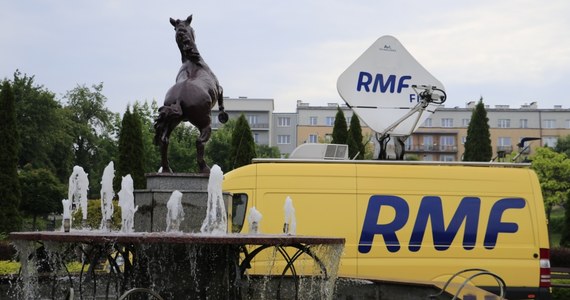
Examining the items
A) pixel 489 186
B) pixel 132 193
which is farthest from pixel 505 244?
pixel 132 193

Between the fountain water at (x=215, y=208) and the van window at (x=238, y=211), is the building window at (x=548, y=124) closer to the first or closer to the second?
the van window at (x=238, y=211)

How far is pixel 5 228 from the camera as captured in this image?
26438 millimetres

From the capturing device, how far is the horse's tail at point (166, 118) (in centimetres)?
762

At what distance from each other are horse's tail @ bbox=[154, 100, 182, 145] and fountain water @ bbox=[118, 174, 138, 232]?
0.85 metres

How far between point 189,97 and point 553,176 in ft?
182

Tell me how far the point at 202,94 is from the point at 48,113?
4929 centimetres

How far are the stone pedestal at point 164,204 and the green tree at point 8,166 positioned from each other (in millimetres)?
21206

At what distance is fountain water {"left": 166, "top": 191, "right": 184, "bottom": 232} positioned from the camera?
7.06m

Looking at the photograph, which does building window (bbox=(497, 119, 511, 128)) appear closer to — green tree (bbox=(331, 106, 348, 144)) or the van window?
green tree (bbox=(331, 106, 348, 144))

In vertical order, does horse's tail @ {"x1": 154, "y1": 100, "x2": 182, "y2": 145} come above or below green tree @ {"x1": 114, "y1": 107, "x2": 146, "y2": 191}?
below

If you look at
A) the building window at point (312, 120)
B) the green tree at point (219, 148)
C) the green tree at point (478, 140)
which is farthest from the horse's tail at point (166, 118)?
the building window at point (312, 120)

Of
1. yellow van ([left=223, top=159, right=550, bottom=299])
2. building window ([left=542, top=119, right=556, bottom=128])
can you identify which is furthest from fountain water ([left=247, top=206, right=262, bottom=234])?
building window ([left=542, top=119, right=556, bottom=128])

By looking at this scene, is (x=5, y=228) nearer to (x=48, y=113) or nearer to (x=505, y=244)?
(x=505, y=244)

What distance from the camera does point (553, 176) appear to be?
190 ft
